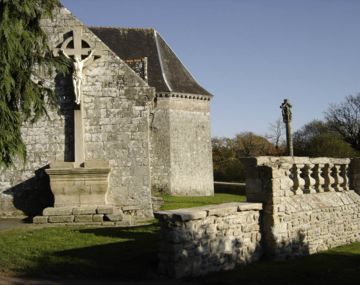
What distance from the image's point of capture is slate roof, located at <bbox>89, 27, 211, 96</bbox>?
77.2ft

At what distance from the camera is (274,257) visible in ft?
23.6

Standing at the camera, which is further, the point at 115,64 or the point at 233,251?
the point at 115,64

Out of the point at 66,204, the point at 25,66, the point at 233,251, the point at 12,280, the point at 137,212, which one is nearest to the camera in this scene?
the point at 12,280

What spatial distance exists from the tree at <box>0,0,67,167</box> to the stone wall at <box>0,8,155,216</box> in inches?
148

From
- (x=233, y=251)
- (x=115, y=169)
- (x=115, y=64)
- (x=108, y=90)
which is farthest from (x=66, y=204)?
(x=233, y=251)

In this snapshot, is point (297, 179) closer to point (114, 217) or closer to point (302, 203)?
point (302, 203)

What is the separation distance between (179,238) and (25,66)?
4.64m

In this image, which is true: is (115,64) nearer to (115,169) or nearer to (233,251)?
(115,169)

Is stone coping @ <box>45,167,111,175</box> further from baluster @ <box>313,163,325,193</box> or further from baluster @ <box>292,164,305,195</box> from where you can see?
baluster @ <box>313,163,325,193</box>

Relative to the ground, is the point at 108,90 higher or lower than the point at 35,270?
higher

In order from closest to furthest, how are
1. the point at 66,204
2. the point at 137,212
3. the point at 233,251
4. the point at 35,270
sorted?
the point at 35,270 < the point at 233,251 < the point at 66,204 < the point at 137,212

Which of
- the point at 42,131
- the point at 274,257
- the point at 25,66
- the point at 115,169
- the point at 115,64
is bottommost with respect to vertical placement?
the point at 274,257

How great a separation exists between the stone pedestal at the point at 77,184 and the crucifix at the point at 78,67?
25.5 inches

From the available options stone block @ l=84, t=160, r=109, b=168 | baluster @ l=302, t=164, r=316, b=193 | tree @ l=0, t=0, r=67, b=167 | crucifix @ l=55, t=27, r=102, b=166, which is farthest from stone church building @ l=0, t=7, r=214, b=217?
baluster @ l=302, t=164, r=316, b=193
